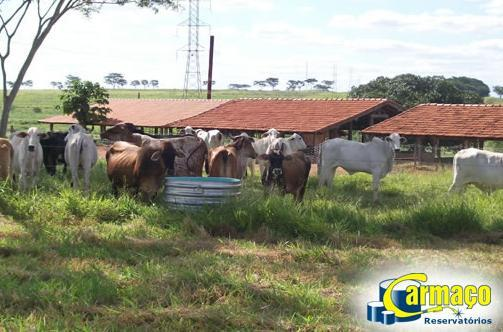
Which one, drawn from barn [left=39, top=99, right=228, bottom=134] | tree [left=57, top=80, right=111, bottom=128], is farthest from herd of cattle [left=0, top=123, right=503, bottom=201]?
tree [left=57, top=80, right=111, bottom=128]

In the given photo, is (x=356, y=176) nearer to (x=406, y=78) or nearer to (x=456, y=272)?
(x=456, y=272)

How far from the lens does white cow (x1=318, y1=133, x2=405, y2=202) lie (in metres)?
14.0

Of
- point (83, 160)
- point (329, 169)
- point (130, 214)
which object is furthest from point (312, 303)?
point (329, 169)

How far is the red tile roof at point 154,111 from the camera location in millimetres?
35000

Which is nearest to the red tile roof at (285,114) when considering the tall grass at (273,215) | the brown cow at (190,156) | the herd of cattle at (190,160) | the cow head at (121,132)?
the herd of cattle at (190,160)

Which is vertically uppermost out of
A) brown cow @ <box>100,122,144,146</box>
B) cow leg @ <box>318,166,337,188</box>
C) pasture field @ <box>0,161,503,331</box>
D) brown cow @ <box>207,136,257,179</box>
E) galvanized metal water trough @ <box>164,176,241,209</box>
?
brown cow @ <box>100,122,144,146</box>

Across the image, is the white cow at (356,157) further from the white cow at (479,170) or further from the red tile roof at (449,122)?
the red tile roof at (449,122)

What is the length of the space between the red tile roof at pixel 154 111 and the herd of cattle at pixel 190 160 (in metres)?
19.7

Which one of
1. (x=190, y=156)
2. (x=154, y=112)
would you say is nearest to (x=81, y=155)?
(x=190, y=156)

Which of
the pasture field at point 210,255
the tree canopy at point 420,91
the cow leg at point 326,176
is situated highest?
the tree canopy at point 420,91

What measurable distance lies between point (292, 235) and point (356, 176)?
833 cm

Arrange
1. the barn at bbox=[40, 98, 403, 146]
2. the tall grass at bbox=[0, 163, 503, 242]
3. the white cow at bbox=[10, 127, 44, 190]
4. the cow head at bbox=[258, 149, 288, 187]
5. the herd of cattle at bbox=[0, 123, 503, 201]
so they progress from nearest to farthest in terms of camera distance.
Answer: the tall grass at bbox=[0, 163, 503, 242] → the herd of cattle at bbox=[0, 123, 503, 201] → the cow head at bbox=[258, 149, 288, 187] → the white cow at bbox=[10, 127, 44, 190] → the barn at bbox=[40, 98, 403, 146]

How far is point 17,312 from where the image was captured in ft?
17.3

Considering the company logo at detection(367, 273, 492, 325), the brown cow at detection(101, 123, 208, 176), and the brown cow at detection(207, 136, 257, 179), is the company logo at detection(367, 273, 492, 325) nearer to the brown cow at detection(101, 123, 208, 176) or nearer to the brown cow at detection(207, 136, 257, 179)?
the brown cow at detection(207, 136, 257, 179)
